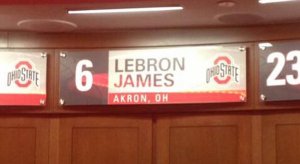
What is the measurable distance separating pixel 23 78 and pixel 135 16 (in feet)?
3.66

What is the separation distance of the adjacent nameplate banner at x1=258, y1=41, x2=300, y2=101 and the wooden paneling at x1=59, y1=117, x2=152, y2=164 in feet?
3.20

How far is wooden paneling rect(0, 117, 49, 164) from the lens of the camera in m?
4.82

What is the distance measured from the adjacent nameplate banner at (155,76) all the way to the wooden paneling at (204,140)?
6.5 inches

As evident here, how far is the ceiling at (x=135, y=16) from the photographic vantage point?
4078 millimetres

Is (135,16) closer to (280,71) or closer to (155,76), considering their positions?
(155,76)

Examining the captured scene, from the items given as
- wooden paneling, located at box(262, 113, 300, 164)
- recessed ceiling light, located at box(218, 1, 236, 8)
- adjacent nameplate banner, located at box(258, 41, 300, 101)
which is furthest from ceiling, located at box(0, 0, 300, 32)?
wooden paneling, located at box(262, 113, 300, 164)

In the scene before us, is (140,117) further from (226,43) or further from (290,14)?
(290,14)

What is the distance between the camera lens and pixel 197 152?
4629 mm

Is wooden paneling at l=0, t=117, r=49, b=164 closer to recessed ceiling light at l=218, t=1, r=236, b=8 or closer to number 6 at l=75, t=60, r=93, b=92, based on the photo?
number 6 at l=75, t=60, r=93, b=92

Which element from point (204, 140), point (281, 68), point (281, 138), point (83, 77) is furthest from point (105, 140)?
point (281, 68)

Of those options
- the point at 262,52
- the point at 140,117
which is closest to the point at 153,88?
the point at 140,117

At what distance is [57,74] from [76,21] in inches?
21.5

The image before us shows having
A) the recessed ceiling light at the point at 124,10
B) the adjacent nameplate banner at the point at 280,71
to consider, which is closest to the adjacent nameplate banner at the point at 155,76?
the adjacent nameplate banner at the point at 280,71

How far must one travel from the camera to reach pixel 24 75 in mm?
4891
